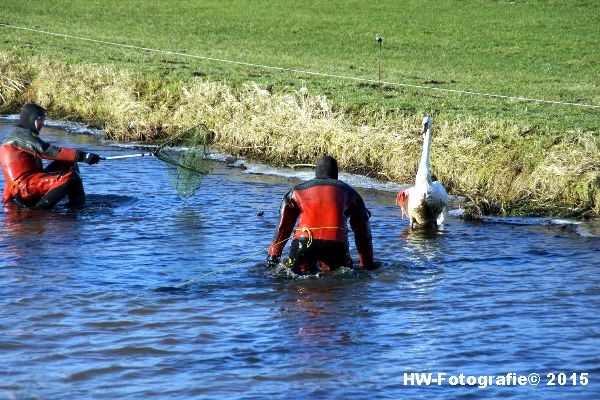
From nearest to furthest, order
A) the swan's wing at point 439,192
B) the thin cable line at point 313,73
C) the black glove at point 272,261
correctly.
Answer: the black glove at point 272,261
the swan's wing at point 439,192
the thin cable line at point 313,73

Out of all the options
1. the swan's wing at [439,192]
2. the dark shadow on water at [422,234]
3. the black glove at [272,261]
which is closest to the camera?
the black glove at [272,261]

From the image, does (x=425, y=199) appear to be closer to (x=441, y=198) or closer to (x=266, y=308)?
(x=441, y=198)

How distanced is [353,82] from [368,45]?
8.81 meters

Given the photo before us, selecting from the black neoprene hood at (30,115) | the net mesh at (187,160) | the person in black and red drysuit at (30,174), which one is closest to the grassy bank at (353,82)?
the net mesh at (187,160)

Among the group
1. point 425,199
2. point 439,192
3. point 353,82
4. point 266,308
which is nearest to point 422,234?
point 425,199

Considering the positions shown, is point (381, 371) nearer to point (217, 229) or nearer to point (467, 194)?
point (217, 229)

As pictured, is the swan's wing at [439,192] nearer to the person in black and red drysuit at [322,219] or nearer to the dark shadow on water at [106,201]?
the person in black and red drysuit at [322,219]

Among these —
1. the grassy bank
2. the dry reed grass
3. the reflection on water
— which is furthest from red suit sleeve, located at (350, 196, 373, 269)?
the grassy bank

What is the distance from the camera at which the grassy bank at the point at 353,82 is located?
58.1 feet

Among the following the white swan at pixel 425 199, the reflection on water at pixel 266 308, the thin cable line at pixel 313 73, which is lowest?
the reflection on water at pixel 266 308

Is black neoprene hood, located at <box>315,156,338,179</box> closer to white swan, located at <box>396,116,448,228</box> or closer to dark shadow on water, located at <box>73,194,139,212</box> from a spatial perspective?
white swan, located at <box>396,116,448,228</box>

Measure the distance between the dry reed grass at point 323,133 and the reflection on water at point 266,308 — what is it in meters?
0.92

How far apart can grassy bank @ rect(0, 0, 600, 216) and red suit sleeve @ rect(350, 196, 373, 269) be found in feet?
12.8

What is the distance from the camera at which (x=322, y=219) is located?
Result: 41.3 ft
